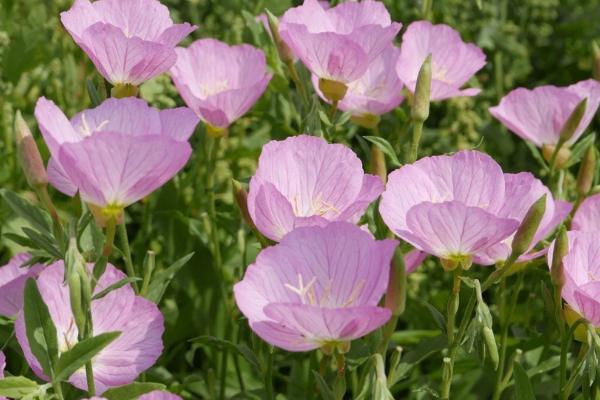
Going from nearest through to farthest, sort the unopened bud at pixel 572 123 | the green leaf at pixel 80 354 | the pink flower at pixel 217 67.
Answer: the green leaf at pixel 80 354 → the unopened bud at pixel 572 123 → the pink flower at pixel 217 67

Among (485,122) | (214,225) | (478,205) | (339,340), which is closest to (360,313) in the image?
(339,340)

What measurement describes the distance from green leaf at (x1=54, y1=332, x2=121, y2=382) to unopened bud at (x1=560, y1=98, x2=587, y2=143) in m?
0.85

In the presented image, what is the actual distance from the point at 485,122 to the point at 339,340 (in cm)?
166

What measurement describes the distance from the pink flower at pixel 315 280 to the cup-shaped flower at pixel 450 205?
9 cm

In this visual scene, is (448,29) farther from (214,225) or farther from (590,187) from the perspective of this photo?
(214,225)

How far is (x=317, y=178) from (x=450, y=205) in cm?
22

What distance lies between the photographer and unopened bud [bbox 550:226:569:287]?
1.24m

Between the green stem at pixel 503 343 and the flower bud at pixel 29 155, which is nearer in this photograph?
the flower bud at pixel 29 155

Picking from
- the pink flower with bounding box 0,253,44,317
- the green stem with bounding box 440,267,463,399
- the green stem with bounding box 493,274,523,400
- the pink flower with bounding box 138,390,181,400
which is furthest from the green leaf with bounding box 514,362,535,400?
the pink flower with bounding box 0,253,44,317

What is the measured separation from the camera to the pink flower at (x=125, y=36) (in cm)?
137

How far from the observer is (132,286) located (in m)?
1.37

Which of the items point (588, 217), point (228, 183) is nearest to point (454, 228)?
point (588, 217)

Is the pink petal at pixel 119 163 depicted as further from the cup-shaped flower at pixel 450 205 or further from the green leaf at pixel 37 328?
the cup-shaped flower at pixel 450 205

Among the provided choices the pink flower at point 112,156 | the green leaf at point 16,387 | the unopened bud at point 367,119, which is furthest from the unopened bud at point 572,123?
the green leaf at point 16,387
